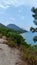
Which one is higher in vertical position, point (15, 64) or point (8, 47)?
point (8, 47)

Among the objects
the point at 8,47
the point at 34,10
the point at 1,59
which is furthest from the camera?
the point at 34,10

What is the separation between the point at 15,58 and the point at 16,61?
40 centimetres

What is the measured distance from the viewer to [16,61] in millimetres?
7273

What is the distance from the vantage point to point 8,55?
26.1 feet

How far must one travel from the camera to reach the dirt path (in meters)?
7.15

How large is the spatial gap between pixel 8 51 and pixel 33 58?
5.67 ft

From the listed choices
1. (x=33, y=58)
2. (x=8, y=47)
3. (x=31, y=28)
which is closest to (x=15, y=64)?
(x=33, y=58)

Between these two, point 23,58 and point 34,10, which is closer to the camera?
point 23,58

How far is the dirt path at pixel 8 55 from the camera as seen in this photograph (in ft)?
23.5

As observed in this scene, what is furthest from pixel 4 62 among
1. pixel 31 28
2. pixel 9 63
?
pixel 31 28

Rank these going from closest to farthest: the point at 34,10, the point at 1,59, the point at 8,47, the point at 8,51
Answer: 1. the point at 1,59
2. the point at 8,51
3. the point at 8,47
4. the point at 34,10

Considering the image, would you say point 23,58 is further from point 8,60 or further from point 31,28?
point 31,28

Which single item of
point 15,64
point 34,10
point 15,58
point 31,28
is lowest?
point 15,64

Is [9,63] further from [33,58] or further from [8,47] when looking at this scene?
[8,47]
